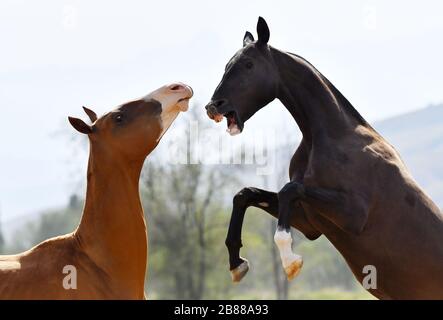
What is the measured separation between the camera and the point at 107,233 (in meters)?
9.12

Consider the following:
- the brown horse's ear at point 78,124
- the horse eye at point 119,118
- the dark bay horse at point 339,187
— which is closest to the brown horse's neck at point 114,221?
the brown horse's ear at point 78,124

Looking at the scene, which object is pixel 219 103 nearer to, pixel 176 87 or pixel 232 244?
pixel 176 87

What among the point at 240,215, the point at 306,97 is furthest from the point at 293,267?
the point at 306,97

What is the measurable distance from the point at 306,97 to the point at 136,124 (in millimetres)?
1604

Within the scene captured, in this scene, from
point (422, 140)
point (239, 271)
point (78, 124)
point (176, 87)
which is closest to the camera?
point (78, 124)

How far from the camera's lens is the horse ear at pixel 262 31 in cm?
989

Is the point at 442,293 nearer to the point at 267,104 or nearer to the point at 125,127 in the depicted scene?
the point at 267,104

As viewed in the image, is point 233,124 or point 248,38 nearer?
point 233,124

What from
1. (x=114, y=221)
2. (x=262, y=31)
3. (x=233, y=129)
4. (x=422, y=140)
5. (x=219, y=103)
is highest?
(x=422, y=140)

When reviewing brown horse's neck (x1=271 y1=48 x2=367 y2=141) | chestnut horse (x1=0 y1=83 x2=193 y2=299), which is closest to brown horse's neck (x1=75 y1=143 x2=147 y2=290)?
chestnut horse (x1=0 y1=83 x2=193 y2=299)

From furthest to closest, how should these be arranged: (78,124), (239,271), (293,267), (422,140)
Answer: (422,140), (239,271), (78,124), (293,267)

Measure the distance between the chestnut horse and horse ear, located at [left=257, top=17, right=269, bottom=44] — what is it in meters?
0.97

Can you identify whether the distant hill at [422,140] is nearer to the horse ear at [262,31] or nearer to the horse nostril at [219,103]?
the horse ear at [262,31]

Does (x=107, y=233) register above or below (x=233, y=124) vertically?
below
